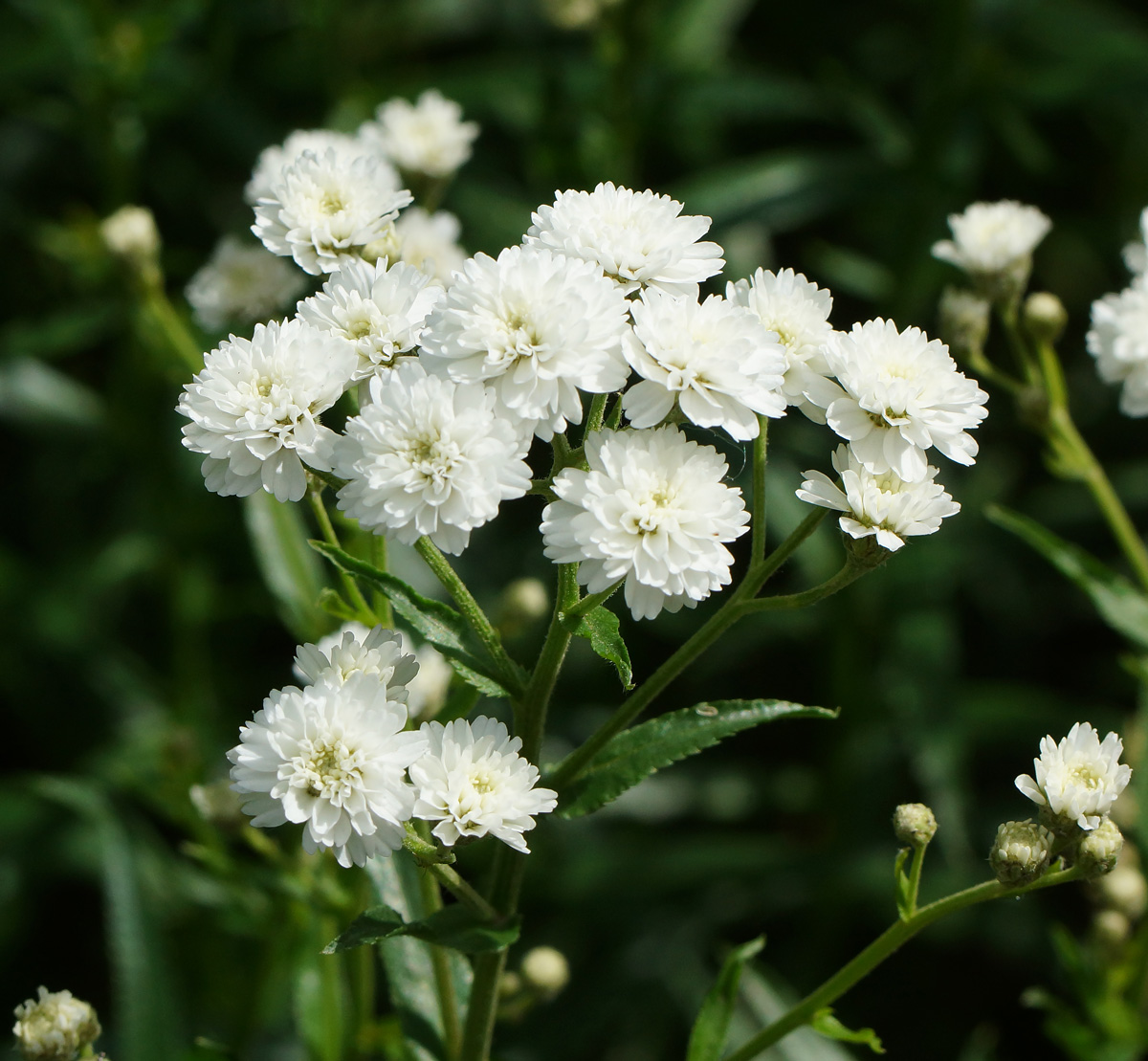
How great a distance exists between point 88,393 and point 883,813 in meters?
2.48

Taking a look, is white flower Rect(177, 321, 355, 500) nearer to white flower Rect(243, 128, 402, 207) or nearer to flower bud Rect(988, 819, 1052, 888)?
white flower Rect(243, 128, 402, 207)

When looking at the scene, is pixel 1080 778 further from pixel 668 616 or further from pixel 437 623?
pixel 668 616

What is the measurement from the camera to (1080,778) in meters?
1.67

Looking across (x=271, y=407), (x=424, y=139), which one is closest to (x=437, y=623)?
(x=271, y=407)

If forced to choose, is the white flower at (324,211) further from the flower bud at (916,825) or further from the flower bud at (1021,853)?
the flower bud at (1021,853)

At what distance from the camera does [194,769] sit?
2764mm

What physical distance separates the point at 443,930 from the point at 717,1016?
1.48 feet

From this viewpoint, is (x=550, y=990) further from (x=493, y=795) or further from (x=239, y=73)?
(x=239, y=73)

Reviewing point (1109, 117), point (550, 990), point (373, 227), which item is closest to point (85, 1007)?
point (550, 990)

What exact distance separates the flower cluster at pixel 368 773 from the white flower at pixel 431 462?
0.65ft

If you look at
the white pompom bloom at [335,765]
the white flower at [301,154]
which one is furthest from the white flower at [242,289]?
the white pompom bloom at [335,765]

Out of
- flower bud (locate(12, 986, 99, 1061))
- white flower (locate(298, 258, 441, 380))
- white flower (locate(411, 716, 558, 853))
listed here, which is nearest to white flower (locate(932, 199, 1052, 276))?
white flower (locate(298, 258, 441, 380))

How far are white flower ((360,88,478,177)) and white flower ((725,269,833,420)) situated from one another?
3.44 feet

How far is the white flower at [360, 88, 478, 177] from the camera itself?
2.50 m
